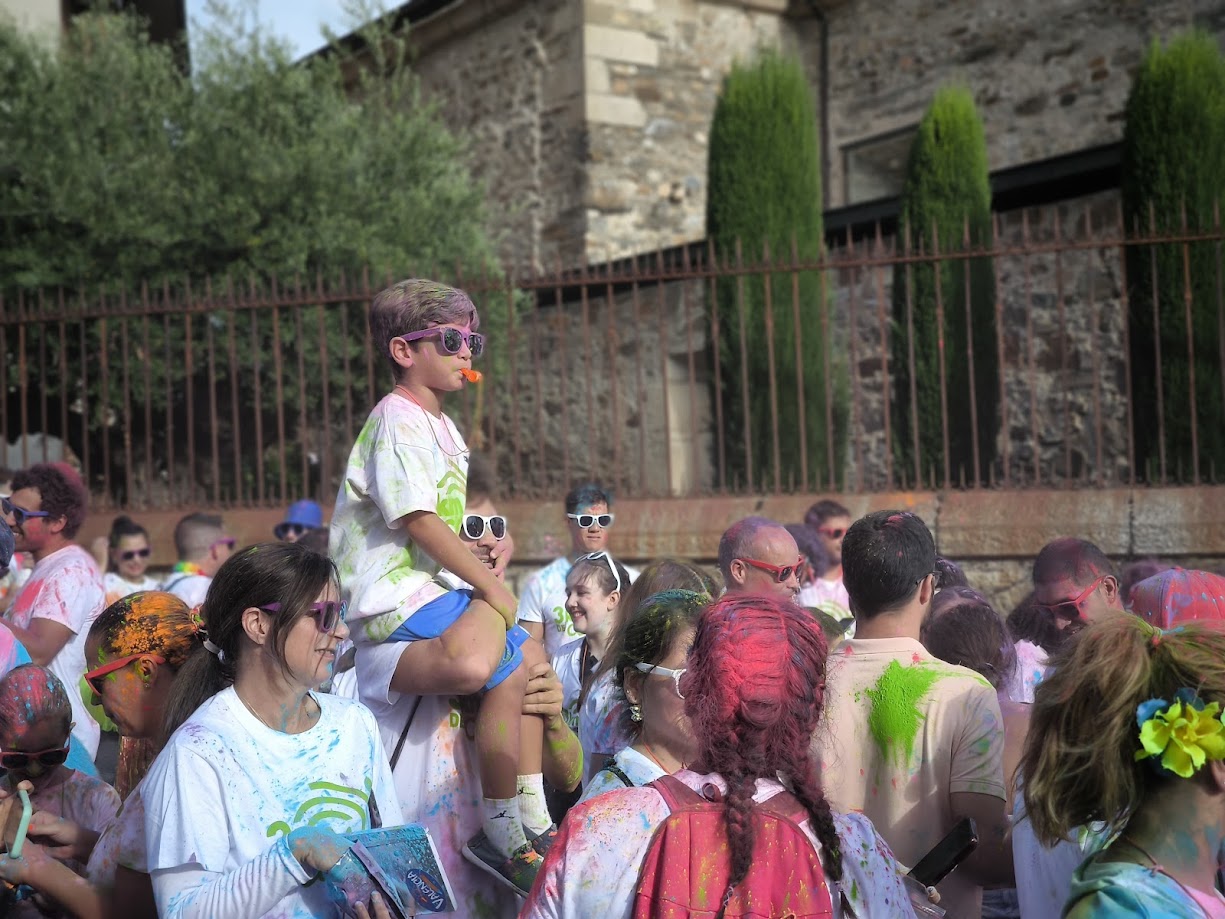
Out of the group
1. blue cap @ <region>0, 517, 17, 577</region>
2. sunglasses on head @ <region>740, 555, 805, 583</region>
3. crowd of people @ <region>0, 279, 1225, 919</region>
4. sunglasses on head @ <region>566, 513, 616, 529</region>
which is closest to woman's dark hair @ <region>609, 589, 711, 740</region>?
crowd of people @ <region>0, 279, 1225, 919</region>

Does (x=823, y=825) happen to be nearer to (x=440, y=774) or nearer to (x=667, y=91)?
(x=440, y=774)

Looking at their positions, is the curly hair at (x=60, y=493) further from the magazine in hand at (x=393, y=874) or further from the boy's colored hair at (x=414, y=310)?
the magazine in hand at (x=393, y=874)

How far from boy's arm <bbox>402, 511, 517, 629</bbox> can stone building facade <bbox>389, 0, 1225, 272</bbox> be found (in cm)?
1157

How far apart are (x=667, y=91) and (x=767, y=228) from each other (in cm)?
420

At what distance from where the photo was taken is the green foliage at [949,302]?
10.7 m

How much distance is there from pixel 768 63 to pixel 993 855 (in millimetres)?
10838

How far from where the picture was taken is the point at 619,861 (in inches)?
78.5

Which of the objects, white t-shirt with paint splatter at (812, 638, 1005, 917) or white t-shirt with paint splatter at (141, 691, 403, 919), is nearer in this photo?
white t-shirt with paint splatter at (141, 691, 403, 919)

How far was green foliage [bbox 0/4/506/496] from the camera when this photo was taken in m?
11.2

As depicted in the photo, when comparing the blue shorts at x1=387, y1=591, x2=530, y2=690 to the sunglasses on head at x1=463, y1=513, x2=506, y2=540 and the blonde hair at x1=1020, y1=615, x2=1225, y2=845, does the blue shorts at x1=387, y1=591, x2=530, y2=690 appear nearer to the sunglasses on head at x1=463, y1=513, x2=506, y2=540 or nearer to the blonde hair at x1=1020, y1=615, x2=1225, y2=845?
the sunglasses on head at x1=463, y1=513, x2=506, y2=540

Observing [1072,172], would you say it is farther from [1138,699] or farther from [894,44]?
[1138,699]

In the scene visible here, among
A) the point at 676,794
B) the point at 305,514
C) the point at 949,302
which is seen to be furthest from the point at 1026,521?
the point at 676,794

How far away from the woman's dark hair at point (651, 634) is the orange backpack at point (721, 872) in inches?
22.9

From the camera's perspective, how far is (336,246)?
11922 millimetres
